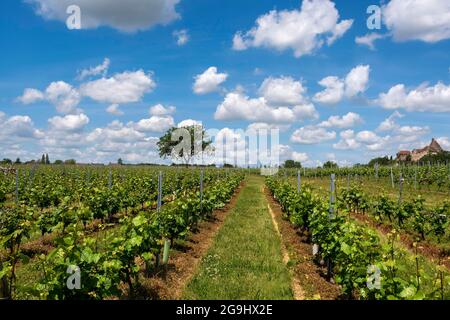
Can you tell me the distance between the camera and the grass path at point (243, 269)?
680 cm

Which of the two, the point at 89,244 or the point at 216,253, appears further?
the point at 216,253

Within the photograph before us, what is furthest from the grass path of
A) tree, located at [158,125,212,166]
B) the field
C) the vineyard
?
tree, located at [158,125,212,166]

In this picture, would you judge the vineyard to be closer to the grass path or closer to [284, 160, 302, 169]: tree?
the grass path

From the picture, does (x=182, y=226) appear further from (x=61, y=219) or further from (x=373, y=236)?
(x=373, y=236)

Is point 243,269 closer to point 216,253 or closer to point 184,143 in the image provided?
point 216,253

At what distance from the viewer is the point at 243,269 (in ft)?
26.7

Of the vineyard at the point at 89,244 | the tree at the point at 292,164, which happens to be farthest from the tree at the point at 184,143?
the vineyard at the point at 89,244

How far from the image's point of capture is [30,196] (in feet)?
47.0

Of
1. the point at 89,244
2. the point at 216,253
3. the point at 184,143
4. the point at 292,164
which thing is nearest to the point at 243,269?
the point at 216,253

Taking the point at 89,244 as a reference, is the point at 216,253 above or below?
below

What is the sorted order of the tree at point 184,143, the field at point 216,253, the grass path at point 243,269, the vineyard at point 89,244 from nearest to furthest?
the vineyard at point 89,244, the field at point 216,253, the grass path at point 243,269, the tree at point 184,143

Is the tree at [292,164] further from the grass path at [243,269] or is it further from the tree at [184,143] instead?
the grass path at [243,269]
